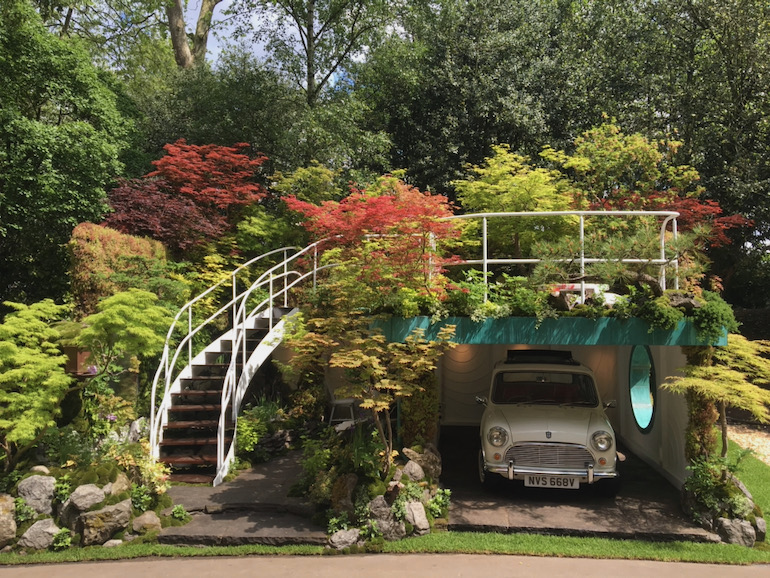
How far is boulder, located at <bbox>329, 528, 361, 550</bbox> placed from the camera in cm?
646

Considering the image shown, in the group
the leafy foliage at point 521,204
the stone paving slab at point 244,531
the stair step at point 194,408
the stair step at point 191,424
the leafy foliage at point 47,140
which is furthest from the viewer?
the leafy foliage at point 47,140

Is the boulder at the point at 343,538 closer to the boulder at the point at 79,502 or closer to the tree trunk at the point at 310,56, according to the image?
the boulder at the point at 79,502

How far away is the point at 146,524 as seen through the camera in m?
6.79

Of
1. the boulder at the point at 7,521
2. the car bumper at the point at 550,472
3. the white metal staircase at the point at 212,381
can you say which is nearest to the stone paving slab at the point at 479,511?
the car bumper at the point at 550,472

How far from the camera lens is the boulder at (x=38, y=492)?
22.5 ft

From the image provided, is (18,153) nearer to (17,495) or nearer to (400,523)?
(17,495)

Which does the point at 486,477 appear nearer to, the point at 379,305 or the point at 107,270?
the point at 379,305

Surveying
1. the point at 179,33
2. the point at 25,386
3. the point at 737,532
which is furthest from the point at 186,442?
the point at 179,33

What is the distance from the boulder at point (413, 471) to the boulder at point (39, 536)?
4107 mm

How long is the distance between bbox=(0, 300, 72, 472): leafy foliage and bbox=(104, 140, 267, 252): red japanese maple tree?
3950 mm

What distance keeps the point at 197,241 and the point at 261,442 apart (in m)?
4.61

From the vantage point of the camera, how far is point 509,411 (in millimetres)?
7863

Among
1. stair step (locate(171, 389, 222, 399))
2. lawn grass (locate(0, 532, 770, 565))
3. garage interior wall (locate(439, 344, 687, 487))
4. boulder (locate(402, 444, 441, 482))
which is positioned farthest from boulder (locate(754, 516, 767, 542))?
stair step (locate(171, 389, 222, 399))

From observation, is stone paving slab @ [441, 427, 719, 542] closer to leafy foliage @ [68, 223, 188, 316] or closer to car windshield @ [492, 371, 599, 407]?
car windshield @ [492, 371, 599, 407]
